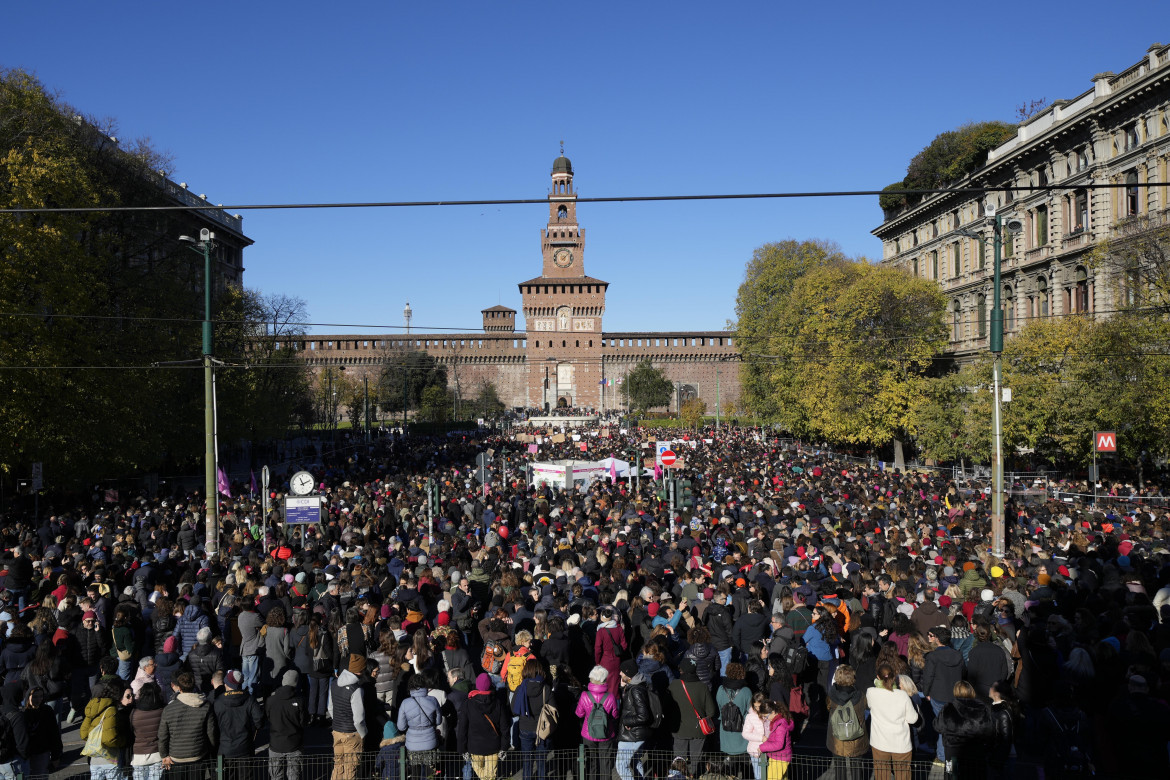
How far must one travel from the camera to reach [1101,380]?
24203 millimetres

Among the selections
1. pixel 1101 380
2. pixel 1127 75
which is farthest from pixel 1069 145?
pixel 1101 380

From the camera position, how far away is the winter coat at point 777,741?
21.3 feet

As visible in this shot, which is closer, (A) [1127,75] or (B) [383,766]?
(B) [383,766]

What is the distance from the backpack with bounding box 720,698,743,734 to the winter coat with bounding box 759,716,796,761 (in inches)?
13.3

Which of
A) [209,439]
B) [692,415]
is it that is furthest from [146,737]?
[692,415]

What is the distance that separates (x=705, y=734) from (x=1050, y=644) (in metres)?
3.56

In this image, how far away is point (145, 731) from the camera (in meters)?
6.76

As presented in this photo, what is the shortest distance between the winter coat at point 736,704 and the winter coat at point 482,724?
1.76m

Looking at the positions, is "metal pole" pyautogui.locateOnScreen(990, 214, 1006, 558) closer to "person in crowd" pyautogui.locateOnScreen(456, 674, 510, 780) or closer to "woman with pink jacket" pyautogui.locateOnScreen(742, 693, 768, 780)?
"woman with pink jacket" pyautogui.locateOnScreen(742, 693, 768, 780)

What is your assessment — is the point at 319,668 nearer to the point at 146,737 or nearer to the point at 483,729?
the point at 146,737

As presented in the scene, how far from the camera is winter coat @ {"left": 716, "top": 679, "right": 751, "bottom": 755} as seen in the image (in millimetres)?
6844

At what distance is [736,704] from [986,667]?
2290 millimetres

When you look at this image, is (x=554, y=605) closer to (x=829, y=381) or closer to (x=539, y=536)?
(x=539, y=536)

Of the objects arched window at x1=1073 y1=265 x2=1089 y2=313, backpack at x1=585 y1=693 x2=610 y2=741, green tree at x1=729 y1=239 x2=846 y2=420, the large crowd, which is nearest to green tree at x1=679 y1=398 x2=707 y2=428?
green tree at x1=729 y1=239 x2=846 y2=420
